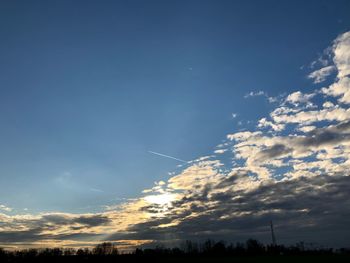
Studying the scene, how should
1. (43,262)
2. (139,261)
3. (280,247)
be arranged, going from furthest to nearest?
(280,247)
(43,262)
(139,261)

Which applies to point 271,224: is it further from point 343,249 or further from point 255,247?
point 343,249

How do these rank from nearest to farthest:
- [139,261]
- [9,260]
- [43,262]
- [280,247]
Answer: [139,261]
[43,262]
[9,260]
[280,247]

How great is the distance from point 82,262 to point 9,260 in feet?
114

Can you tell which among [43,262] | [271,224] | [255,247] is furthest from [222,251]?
[43,262]

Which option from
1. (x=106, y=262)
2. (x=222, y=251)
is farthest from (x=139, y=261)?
(x=222, y=251)

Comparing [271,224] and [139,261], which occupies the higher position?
[271,224]

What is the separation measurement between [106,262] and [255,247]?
107691mm

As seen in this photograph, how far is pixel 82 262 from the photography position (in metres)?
116

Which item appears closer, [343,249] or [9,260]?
[9,260]

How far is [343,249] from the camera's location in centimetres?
19750

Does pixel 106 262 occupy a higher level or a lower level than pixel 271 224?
lower

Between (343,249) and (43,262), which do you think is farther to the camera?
(343,249)

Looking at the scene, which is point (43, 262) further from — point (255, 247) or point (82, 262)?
point (255, 247)

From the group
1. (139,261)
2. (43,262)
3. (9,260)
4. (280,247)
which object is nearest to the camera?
(139,261)
